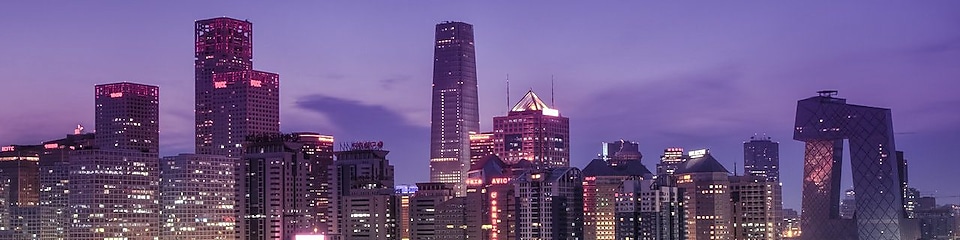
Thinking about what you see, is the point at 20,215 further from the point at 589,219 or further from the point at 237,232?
the point at 589,219

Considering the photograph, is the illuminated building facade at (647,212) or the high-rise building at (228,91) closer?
the illuminated building facade at (647,212)

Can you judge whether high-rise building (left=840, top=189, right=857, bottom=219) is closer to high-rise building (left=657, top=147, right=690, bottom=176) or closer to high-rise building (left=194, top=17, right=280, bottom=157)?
high-rise building (left=657, top=147, right=690, bottom=176)

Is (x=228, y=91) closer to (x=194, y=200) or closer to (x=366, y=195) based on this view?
(x=194, y=200)

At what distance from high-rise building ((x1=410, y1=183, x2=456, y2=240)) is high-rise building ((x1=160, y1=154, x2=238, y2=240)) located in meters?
20.2

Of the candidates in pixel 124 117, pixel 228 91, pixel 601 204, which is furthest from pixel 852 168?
pixel 124 117

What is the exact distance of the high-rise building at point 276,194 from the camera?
6250 inches

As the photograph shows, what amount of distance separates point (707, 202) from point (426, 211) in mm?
28544

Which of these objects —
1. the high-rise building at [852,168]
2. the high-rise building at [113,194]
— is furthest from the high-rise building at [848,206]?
the high-rise building at [113,194]

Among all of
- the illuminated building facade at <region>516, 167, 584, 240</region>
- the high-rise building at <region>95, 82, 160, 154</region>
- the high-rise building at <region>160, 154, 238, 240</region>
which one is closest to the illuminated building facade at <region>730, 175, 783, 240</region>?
the illuminated building facade at <region>516, 167, 584, 240</region>

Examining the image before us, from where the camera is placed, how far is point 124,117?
18788 centimetres

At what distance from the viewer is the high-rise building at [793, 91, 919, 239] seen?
141 metres

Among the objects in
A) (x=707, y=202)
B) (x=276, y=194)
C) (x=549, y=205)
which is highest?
(x=276, y=194)

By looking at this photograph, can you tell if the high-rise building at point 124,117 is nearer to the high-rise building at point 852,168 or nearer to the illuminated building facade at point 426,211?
the illuminated building facade at point 426,211

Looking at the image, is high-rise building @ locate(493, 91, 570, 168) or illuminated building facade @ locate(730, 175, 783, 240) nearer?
illuminated building facade @ locate(730, 175, 783, 240)
